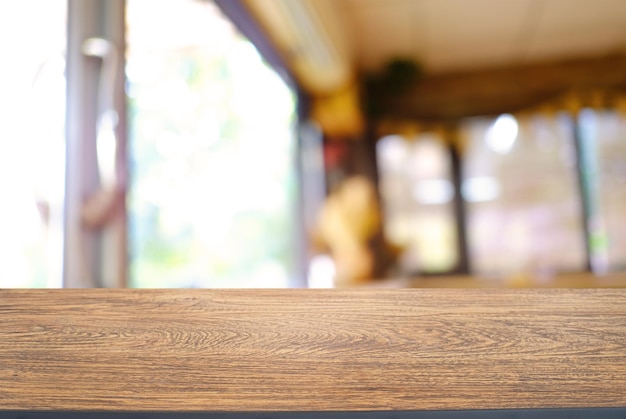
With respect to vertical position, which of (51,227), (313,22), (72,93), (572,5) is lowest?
(51,227)

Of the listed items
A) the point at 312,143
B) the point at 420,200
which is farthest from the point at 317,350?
the point at 420,200

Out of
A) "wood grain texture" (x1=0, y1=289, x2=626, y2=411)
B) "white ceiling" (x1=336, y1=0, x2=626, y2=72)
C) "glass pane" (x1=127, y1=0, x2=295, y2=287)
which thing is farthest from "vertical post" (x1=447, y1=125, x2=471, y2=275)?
"wood grain texture" (x1=0, y1=289, x2=626, y2=411)

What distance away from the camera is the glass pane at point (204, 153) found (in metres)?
1.89

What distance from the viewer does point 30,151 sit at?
1193mm


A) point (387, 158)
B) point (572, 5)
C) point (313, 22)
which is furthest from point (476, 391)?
point (387, 158)

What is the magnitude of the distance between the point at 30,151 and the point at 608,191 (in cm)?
407

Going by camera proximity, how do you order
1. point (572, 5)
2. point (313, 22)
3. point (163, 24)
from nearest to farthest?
point (163, 24) → point (313, 22) → point (572, 5)

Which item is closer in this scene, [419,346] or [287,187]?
[419,346]

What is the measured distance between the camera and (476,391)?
0.55m

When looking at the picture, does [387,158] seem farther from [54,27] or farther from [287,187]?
[54,27]

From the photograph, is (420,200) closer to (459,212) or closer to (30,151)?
(459,212)

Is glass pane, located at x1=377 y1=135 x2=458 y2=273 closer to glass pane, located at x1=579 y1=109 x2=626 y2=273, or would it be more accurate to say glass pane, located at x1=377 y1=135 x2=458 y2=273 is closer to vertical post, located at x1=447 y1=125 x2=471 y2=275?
vertical post, located at x1=447 y1=125 x2=471 y2=275

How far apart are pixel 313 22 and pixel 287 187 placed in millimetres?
1185

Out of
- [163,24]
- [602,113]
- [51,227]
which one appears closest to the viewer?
[51,227]
